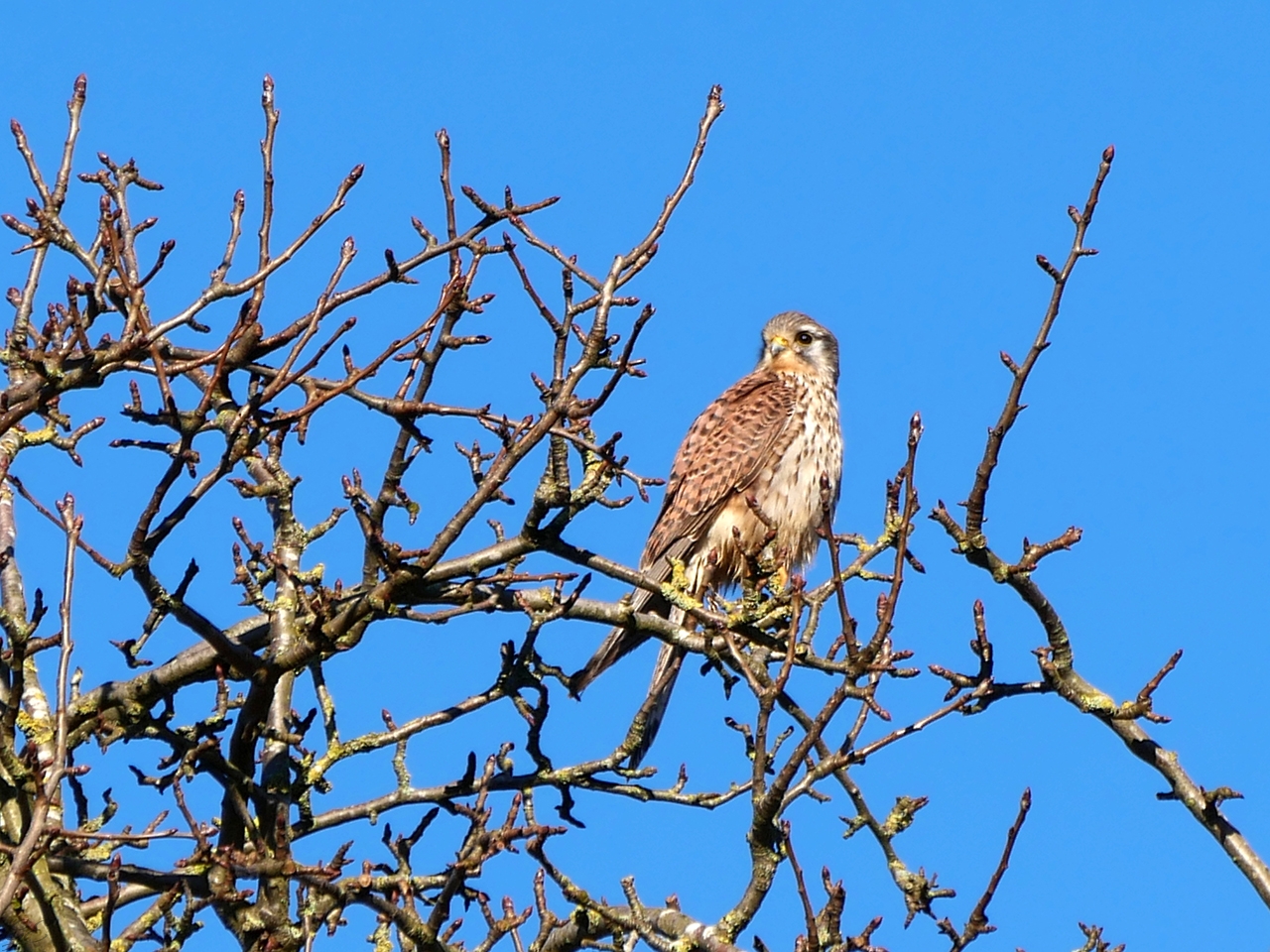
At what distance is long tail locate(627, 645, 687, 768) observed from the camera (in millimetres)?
4777

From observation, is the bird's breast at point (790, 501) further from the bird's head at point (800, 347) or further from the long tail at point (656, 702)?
the long tail at point (656, 702)

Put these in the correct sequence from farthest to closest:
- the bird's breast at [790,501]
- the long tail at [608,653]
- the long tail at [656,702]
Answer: the bird's breast at [790,501] → the long tail at [608,653] → the long tail at [656,702]

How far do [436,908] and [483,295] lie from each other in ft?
4.41

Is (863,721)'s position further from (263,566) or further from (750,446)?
(750,446)

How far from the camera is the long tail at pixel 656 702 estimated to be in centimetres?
478

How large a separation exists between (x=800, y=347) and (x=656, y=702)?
310 cm

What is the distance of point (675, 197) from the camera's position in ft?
12.1

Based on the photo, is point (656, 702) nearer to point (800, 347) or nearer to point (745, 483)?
point (745, 483)

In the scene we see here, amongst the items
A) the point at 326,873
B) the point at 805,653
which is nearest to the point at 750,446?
the point at 805,653

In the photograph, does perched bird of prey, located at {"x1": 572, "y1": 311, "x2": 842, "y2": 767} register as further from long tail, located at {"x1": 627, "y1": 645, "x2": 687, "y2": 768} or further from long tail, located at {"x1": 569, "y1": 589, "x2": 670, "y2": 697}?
long tail, located at {"x1": 569, "y1": 589, "x2": 670, "y2": 697}

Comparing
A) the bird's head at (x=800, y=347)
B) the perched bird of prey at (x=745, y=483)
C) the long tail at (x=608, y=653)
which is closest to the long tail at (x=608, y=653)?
the long tail at (x=608, y=653)

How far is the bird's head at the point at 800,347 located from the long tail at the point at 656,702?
254 centimetres

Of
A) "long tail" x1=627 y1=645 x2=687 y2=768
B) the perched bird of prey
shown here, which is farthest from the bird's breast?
"long tail" x1=627 y1=645 x2=687 y2=768

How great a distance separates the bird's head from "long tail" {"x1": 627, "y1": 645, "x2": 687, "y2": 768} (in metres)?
2.54
